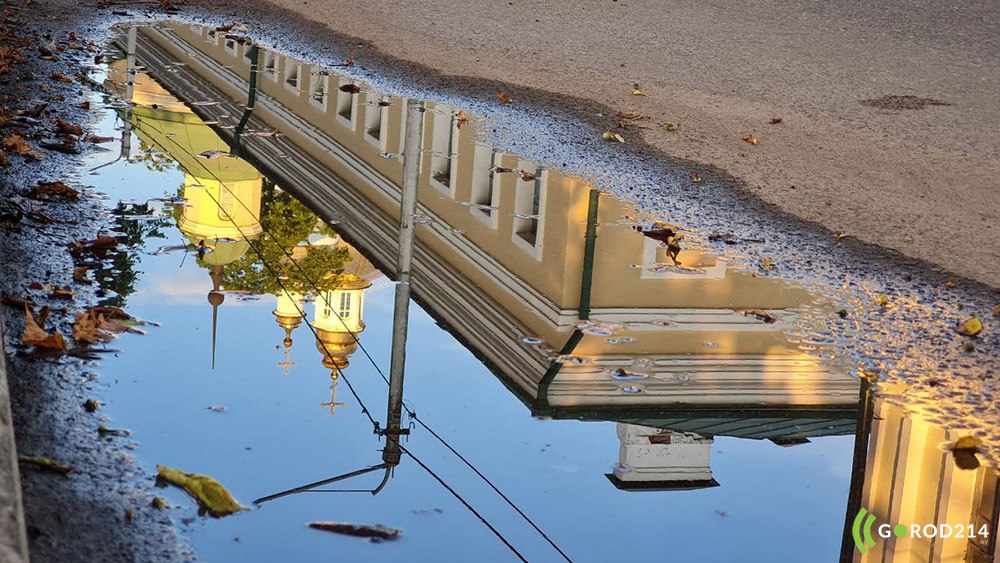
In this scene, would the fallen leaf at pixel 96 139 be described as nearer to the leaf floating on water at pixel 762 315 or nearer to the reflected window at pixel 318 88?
the reflected window at pixel 318 88

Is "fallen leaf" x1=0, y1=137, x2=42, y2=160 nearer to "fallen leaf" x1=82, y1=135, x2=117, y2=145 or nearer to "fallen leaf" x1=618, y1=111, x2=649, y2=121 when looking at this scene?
"fallen leaf" x1=82, y1=135, x2=117, y2=145

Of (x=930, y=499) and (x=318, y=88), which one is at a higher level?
(x=318, y=88)

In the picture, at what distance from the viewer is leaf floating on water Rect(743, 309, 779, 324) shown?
655 cm

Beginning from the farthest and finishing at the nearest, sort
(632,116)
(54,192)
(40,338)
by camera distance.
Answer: (632,116) < (54,192) < (40,338)

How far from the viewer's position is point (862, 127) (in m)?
11.4

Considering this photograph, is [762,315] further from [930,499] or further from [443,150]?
[443,150]

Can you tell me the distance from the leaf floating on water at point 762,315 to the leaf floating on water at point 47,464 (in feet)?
11.5

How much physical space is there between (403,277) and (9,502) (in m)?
3.53

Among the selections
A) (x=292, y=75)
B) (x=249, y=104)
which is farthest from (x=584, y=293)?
(x=292, y=75)

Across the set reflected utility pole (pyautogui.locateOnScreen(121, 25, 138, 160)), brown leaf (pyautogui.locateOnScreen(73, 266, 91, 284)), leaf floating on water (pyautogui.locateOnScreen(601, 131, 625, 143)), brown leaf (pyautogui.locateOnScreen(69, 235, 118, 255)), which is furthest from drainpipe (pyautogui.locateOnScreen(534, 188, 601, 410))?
reflected utility pole (pyautogui.locateOnScreen(121, 25, 138, 160))

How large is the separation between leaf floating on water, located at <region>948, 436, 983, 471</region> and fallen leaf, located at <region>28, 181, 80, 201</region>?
5144 millimetres

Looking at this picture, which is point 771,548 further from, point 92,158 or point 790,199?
point 92,158

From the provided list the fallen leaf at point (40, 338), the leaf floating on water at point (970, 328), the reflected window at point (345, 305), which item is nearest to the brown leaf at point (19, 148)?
the reflected window at point (345, 305)

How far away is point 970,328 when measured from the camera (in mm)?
6422
